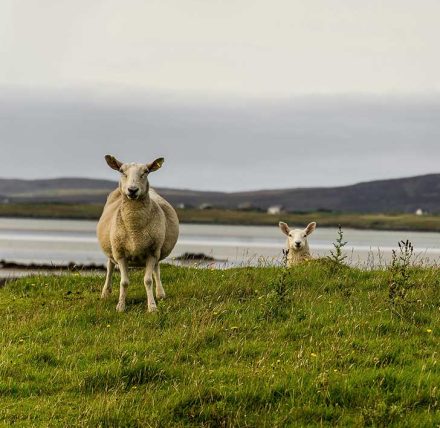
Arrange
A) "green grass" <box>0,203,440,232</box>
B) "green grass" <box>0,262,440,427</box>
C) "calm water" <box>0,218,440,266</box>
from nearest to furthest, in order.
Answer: "green grass" <box>0,262,440,427</box> → "calm water" <box>0,218,440,266</box> → "green grass" <box>0,203,440,232</box>

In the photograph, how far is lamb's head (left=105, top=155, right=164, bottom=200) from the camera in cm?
1368

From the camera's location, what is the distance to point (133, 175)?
1375 centimetres

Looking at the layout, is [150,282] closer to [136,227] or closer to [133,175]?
[136,227]

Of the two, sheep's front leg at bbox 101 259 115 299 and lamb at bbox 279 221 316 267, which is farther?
lamb at bbox 279 221 316 267

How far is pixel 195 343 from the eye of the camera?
11.1m

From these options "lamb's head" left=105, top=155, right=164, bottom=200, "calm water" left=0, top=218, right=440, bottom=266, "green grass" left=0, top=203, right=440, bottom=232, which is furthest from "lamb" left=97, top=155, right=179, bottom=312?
"green grass" left=0, top=203, right=440, bottom=232

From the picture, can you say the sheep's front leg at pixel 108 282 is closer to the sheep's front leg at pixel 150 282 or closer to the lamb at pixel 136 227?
the lamb at pixel 136 227

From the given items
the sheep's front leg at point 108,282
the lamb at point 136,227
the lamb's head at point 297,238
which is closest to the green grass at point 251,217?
the lamb's head at point 297,238

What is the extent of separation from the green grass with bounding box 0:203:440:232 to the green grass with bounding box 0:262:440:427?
128 m

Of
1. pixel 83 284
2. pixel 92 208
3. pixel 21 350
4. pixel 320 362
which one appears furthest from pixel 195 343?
pixel 92 208

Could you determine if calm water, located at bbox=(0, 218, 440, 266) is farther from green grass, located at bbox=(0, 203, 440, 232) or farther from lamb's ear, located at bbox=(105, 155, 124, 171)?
green grass, located at bbox=(0, 203, 440, 232)

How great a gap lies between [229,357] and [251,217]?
164 m

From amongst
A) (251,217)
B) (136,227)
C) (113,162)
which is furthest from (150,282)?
(251,217)

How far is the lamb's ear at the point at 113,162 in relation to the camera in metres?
14.2
